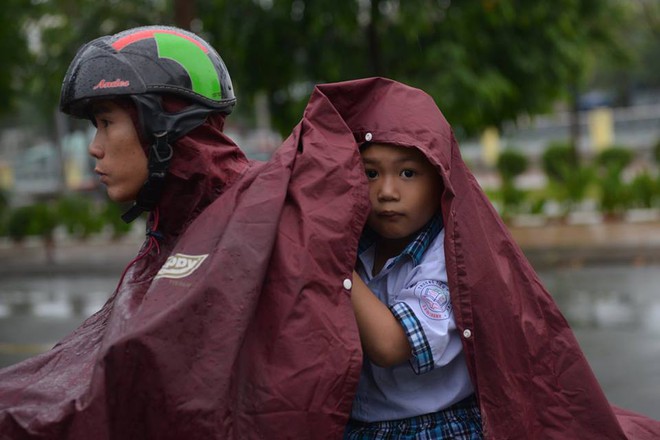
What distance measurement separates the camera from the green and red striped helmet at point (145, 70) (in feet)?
7.28

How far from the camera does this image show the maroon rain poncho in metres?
1.99

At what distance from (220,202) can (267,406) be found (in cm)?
46

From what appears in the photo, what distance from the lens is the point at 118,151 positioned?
2.32 m

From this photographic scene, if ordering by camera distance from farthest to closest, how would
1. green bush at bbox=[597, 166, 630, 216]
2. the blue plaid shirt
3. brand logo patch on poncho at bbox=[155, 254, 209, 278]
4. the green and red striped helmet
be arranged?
green bush at bbox=[597, 166, 630, 216], the blue plaid shirt, the green and red striped helmet, brand logo patch on poncho at bbox=[155, 254, 209, 278]

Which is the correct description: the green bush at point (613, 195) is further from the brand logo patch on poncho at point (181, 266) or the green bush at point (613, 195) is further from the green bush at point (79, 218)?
the brand logo patch on poncho at point (181, 266)

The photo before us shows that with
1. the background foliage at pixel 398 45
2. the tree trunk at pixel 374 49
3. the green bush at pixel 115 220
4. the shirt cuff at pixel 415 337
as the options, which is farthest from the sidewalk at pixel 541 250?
the shirt cuff at pixel 415 337

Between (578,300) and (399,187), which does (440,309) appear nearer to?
(399,187)

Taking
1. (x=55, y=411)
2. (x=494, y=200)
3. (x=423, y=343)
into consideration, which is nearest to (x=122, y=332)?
(x=55, y=411)

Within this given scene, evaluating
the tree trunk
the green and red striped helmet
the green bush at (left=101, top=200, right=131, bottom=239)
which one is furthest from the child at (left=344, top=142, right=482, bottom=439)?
the green bush at (left=101, top=200, right=131, bottom=239)

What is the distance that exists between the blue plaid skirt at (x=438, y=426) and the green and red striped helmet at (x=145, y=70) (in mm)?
841

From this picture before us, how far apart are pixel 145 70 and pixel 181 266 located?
431mm

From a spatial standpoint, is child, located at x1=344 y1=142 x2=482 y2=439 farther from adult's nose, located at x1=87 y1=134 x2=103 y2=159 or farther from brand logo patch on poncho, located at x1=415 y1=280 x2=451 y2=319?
adult's nose, located at x1=87 y1=134 x2=103 y2=159

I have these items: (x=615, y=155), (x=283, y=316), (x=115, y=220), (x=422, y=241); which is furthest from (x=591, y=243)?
(x=283, y=316)

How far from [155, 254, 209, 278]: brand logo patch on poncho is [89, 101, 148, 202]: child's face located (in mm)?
253
